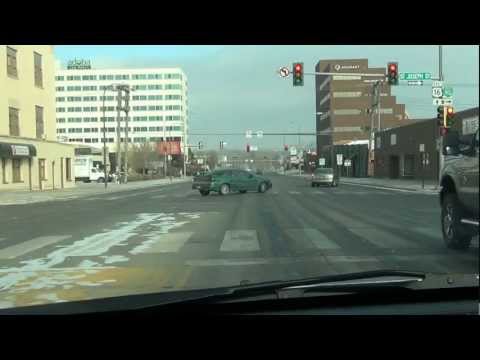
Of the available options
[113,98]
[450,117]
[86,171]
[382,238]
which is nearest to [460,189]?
[382,238]

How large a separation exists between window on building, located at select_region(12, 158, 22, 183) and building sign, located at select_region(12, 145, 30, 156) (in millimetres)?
935

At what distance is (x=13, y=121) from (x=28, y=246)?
108ft

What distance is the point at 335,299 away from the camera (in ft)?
13.6

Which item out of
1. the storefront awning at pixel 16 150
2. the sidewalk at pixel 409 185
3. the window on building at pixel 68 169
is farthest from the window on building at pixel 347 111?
the storefront awning at pixel 16 150

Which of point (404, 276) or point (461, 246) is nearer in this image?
point (404, 276)

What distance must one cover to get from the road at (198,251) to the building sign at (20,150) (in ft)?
78.2

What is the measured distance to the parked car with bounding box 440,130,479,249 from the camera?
5.68 m

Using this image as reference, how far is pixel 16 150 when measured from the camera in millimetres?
39625

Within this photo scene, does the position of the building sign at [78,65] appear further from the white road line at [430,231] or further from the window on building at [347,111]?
the white road line at [430,231]

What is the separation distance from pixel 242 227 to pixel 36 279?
23.4 feet

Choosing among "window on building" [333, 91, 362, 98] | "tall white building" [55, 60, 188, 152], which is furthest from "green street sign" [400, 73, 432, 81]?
"window on building" [333, 91, 362, 98]
